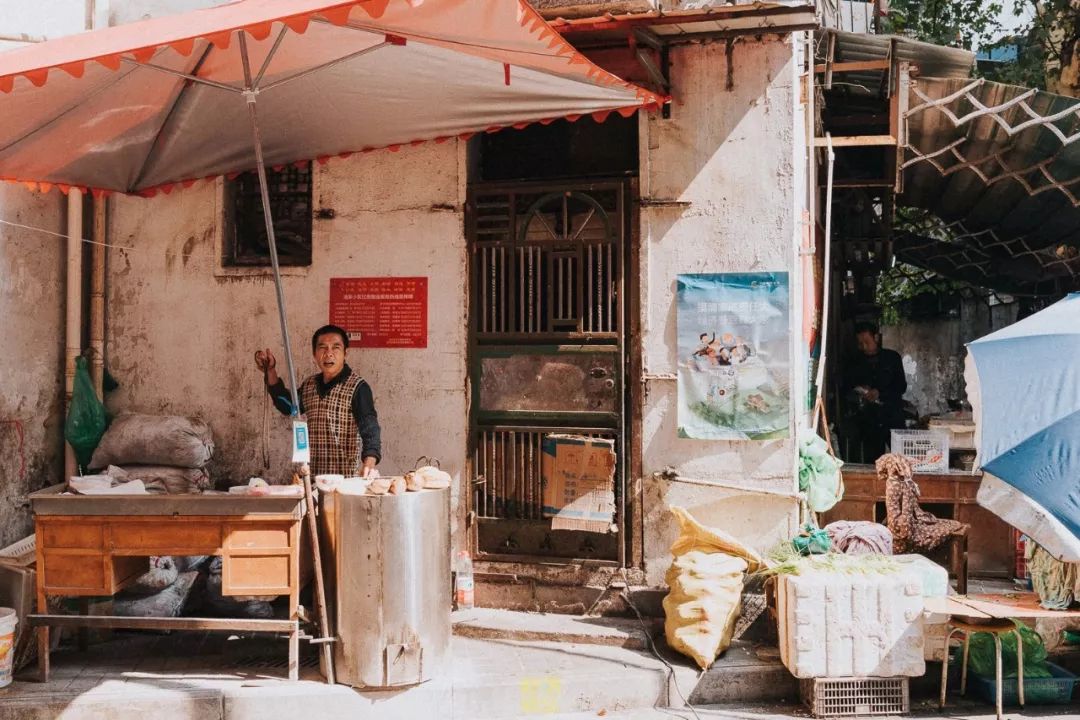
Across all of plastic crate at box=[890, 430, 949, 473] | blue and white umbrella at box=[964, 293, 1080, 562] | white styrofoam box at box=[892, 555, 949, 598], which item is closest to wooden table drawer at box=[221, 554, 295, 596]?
white styrofoam box at box=[892, 555, 949, 598]

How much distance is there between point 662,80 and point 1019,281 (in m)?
9.30

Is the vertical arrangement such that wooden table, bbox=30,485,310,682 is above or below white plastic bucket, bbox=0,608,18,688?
above

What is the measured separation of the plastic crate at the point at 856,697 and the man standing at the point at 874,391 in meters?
4.42

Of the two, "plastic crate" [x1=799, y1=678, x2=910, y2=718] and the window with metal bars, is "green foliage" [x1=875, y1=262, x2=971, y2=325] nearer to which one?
"plastic crate" [x1=799, y1=678, x2=910, y2=718]

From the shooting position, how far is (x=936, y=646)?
5.75m

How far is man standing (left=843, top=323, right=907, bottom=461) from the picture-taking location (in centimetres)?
976

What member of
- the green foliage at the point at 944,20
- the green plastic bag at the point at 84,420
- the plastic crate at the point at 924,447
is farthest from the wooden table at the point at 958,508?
the green foliage at the point at 944,20

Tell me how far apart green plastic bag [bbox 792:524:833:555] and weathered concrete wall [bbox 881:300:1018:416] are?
12.4 metres

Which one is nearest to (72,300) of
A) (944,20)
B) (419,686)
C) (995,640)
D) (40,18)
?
(40,18)

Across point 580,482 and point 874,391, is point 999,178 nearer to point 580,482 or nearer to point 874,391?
point 874,391

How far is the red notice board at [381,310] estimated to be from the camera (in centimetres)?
699

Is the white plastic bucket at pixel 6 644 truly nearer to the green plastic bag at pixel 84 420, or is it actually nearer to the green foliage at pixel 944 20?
the green plastic bag at pixel 84 420

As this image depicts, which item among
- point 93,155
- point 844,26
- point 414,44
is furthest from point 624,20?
point 844,26

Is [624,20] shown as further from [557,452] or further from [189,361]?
[189,361]
